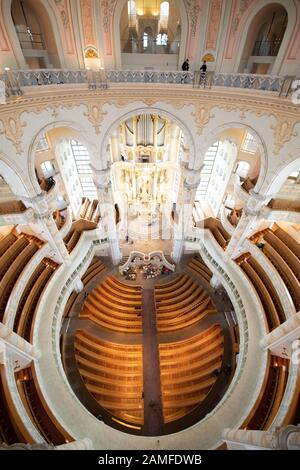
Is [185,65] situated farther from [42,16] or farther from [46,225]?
[46,225]

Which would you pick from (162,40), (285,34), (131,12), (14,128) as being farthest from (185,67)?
(14,128)

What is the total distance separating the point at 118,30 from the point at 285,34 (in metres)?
6.13

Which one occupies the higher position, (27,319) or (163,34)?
(163,34)

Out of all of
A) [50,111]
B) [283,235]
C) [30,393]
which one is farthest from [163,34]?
[30,393]

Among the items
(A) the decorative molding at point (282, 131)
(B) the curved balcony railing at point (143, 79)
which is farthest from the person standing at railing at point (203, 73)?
(A) the decorative molding at point (282, 131)

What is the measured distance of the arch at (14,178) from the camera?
8969 mm

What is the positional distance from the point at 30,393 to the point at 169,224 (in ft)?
44.1

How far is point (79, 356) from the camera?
41.7ft

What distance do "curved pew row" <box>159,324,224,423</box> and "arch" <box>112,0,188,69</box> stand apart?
1356cm

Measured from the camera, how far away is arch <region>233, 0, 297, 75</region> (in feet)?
26.7

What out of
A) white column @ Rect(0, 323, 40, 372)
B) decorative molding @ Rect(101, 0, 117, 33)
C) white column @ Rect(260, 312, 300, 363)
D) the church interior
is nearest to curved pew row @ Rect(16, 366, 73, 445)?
the church interior

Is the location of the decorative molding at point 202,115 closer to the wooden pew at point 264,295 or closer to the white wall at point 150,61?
the white wall at point 150,61

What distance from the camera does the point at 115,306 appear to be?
592 inches
